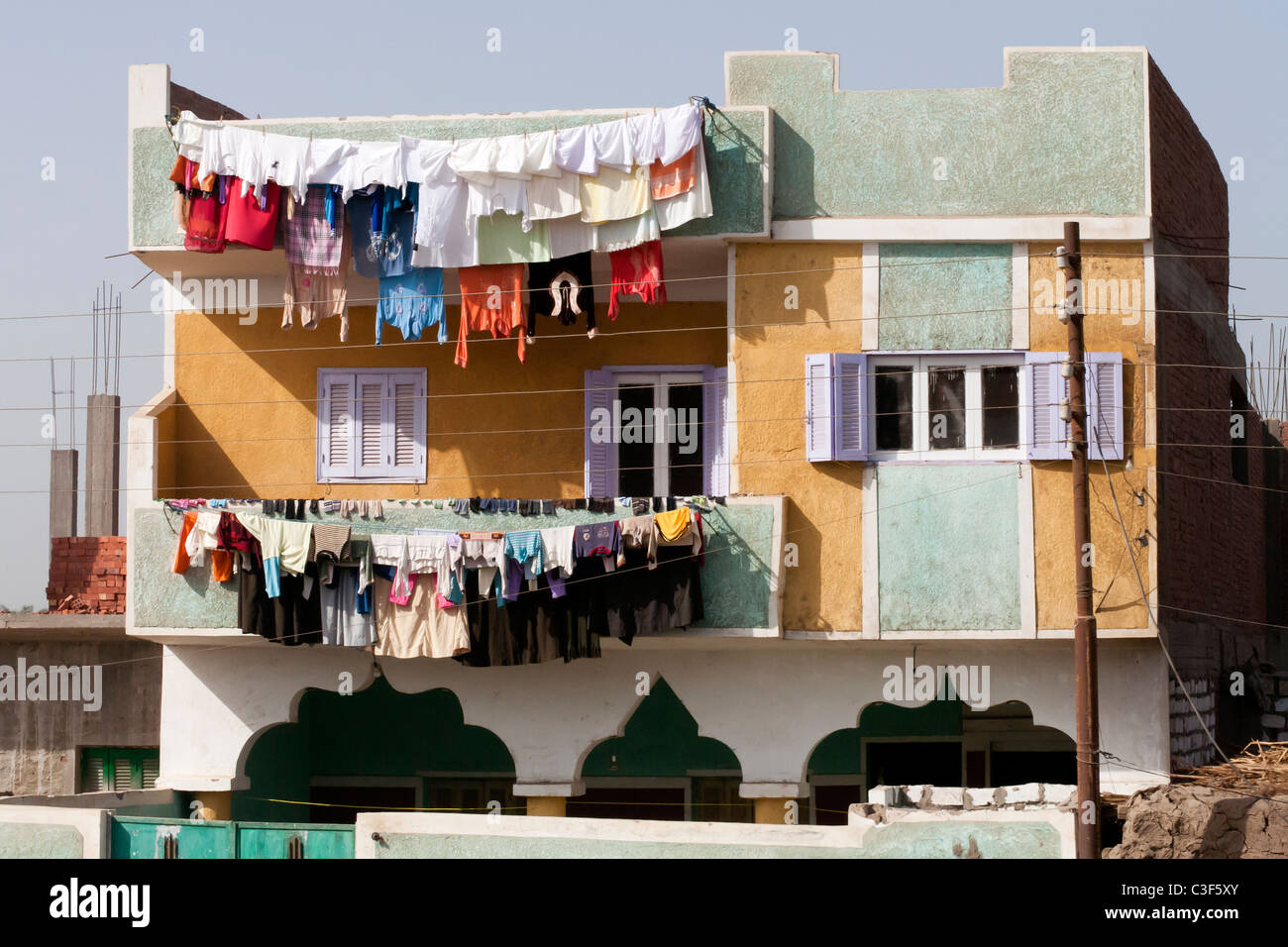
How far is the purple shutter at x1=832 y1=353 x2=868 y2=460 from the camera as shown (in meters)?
17.8

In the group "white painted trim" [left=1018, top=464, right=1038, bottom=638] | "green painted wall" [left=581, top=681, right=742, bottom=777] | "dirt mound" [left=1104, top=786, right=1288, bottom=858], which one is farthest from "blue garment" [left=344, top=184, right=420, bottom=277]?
"dirt mound" [left=1104, top=786, right=1288, bottom=858]

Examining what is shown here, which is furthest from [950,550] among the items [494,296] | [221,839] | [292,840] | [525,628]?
[221,839]

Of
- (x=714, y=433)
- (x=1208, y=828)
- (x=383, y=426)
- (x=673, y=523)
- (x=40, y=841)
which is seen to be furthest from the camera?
(x=383, y=426)

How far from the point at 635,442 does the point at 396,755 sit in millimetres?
5606

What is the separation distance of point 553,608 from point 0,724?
29.8 feet

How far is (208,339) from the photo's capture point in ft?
65.2

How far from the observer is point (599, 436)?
19.4m

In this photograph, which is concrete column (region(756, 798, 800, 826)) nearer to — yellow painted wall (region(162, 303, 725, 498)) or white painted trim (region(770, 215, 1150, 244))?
yellow painted wall (region(162, 303, 725, 498))

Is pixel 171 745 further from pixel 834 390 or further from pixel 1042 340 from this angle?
pixel 1042 340

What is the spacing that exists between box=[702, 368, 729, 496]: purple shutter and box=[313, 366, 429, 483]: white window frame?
3153mm

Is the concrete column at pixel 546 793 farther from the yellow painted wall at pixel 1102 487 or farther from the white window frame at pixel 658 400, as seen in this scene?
the yellow painted wall at pixel 1102 487

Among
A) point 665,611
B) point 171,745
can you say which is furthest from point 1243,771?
point 171,745

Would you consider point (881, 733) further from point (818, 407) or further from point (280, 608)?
point (280, 608)

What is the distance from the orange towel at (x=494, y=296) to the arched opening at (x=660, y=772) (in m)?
5.54
